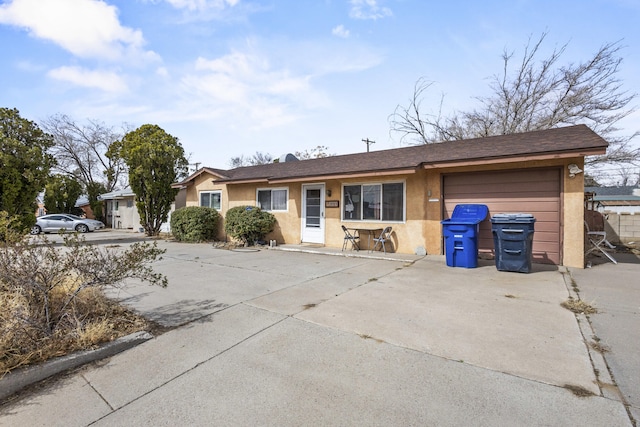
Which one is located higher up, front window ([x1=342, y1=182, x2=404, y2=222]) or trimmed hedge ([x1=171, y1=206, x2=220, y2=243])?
front window ([x1=342, y1=182, x2=404, y2=222])

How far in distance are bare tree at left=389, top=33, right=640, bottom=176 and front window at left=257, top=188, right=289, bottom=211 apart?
9.55 m

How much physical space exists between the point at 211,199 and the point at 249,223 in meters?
3.82

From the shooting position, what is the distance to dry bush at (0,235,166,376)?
2.66 m

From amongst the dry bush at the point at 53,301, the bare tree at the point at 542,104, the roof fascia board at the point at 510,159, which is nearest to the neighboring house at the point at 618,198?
the bare tree at the point at 542,104

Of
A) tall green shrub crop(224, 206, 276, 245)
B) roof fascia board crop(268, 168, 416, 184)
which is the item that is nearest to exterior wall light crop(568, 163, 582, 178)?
roof fascia board crop(268, 168, 416, 184)

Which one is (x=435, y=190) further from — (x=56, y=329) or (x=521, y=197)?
(x=56, y=329)

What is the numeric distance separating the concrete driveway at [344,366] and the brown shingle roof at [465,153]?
3.26 meters

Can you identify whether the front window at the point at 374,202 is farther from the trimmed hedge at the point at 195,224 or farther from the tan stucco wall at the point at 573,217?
the trimmed hedge at the point at 195,224

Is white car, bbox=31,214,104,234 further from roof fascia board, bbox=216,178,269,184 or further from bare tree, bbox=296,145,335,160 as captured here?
bare tree, bbox=296,145,335,160

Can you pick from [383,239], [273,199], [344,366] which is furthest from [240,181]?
[344,366]

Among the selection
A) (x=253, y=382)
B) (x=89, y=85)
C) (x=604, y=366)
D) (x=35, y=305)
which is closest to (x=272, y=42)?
(x=89, y=85)

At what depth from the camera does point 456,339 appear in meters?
3.18

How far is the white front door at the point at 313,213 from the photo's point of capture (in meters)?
10.6

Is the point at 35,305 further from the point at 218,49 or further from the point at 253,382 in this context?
the point at 218,49
